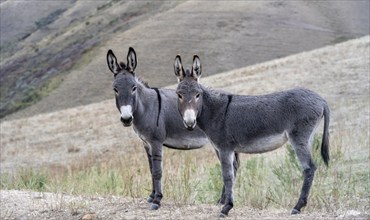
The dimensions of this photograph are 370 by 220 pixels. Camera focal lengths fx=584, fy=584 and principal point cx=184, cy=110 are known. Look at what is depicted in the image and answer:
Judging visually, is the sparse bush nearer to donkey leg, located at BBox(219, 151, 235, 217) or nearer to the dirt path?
the dirt path

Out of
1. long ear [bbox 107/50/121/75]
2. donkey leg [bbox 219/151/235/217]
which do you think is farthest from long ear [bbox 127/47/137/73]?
donkey leg [bbox 219/151/235/217]

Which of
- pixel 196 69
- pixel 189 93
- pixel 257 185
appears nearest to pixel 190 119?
pixel 189 93

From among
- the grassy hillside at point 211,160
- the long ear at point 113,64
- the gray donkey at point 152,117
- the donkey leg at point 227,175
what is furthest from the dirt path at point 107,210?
the long ear at point 113,64

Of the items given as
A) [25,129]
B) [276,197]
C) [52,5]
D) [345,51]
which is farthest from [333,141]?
[52,5]

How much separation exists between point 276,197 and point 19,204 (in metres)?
4.30

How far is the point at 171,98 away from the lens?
9.39 metres

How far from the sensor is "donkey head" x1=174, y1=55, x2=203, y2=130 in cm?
739

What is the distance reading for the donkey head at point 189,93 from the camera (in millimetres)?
7395

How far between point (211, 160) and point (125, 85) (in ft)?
28.6

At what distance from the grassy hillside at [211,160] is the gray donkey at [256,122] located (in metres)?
0.77

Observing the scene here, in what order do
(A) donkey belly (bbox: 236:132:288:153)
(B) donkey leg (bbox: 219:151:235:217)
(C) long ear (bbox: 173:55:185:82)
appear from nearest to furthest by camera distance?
(A) donkey belly (bbox: 236:132:288:153) < (B) donkey leg (bbox: 219:151:235:217) < (C) long ear (bbox: 173:55:185:82)

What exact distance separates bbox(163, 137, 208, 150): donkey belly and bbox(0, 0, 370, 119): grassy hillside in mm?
58708

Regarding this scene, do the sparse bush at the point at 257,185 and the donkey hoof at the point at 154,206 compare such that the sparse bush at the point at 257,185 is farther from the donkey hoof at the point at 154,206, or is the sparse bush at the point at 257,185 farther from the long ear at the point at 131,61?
the long ear at the point at 131,61

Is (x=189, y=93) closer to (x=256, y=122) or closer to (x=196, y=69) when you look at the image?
(x=196, y=69)
